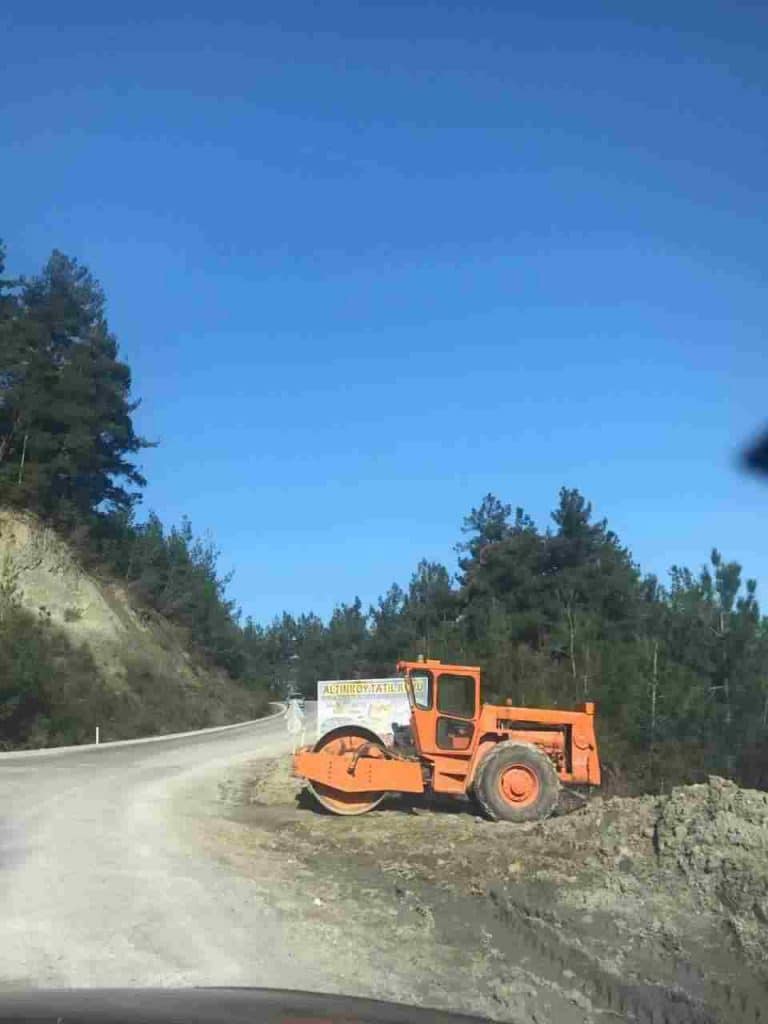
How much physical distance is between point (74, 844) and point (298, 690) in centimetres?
11071

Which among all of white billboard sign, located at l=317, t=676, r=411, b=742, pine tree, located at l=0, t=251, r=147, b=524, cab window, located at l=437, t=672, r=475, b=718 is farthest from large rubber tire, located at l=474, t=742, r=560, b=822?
pine tree, located at l=0, t=251, r=147, b=524

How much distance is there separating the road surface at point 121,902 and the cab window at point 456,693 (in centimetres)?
457

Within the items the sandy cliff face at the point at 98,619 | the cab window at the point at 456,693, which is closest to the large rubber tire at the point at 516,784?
the cab window at the point at 456,693

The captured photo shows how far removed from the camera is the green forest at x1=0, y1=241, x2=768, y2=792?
72.7ft

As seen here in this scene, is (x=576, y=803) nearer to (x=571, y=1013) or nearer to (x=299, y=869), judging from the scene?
(x=299, y=869)

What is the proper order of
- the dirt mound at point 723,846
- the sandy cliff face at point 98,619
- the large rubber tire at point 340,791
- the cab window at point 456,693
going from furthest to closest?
1. the sandy cliff face at point 98,619
2. the cab window at point 456,693
3. the large rubber tire at point 340,791
4. the dirt mound at point 723,846

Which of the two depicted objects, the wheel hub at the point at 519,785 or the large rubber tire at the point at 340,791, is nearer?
the wheel hub at the point at 519,785

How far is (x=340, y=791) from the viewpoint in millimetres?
16984

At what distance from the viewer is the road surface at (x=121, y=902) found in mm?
7543

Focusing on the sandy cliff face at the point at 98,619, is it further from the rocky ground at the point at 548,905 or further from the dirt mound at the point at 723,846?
the dirt mound at the point at 723,846

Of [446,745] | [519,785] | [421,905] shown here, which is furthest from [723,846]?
[446,745]

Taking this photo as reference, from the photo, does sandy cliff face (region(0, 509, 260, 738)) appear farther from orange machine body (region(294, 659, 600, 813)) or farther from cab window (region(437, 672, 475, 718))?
cab window (region(437, 672, 475, 718))

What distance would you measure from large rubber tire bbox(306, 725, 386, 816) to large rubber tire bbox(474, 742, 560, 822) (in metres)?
1.92

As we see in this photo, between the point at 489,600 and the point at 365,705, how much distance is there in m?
27.5
